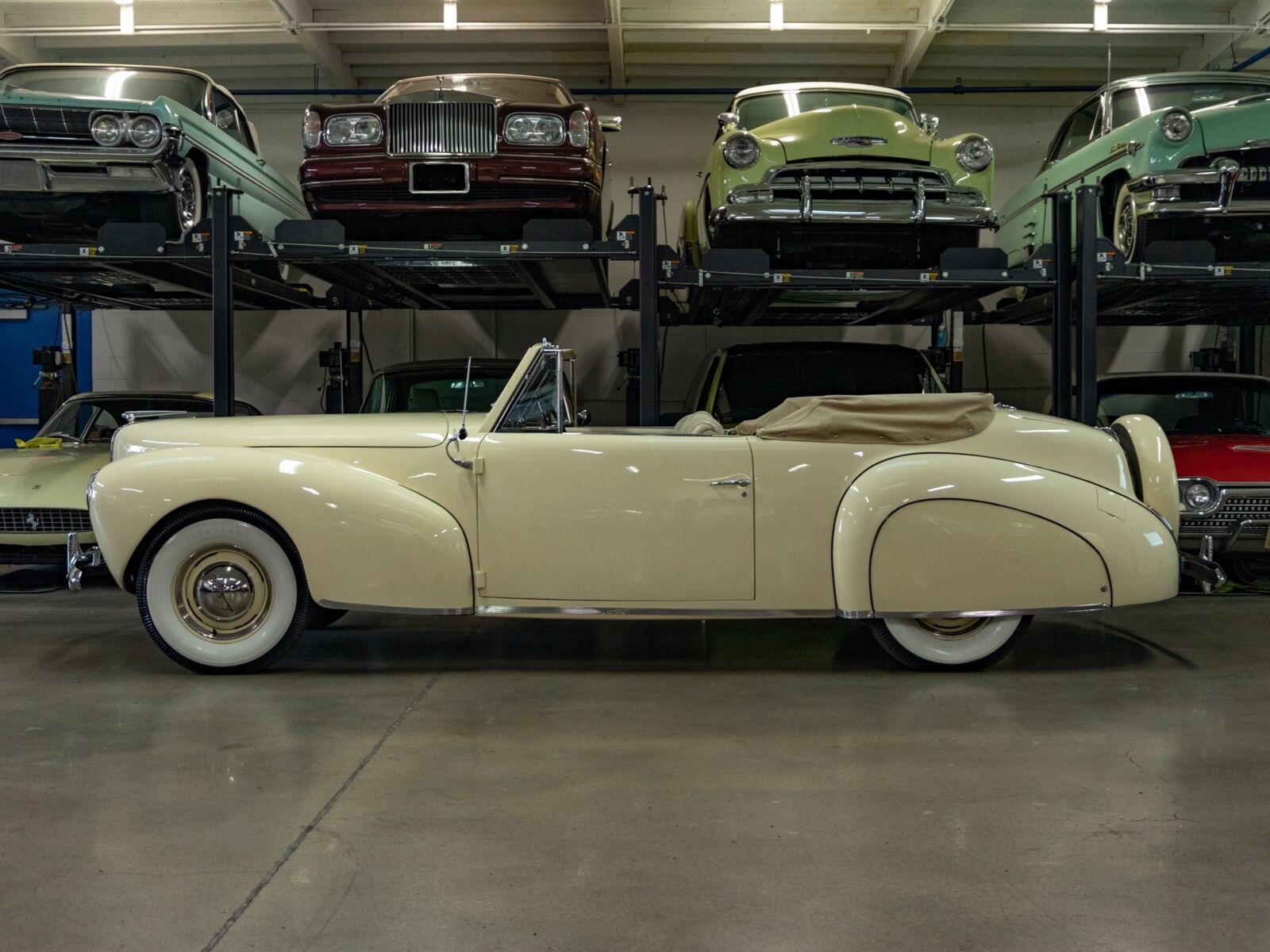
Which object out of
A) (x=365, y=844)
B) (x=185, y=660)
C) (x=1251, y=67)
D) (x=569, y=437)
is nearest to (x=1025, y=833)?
(x=365, y=844)

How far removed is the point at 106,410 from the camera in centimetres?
760

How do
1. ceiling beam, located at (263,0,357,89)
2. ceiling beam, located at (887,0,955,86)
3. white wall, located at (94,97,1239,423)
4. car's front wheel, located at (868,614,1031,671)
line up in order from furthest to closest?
white wall, located at (94,97,1239,423) → ceiling beam, located at (263,0,357,89) → ceiling beam, located at (887,0,955,86) → car's front wheel, located at (868,614,1031,671)

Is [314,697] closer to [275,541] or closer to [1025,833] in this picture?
[275,541]

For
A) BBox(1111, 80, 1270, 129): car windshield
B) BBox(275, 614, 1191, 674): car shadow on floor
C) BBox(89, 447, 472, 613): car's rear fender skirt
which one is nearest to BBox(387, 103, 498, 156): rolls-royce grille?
BBox(89, 447, 472, 613): car's rear fender skirt

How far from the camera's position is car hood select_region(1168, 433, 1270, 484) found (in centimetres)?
580

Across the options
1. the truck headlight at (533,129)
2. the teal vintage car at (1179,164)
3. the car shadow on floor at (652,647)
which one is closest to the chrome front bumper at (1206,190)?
the teal vintage car at (1179,164)

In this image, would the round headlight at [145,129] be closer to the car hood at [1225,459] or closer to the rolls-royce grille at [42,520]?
the rolls-royce grille at [42,520]

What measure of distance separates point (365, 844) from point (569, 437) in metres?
2.05

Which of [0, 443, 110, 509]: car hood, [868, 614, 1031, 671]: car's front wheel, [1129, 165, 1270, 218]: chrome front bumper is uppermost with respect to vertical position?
[1129, 165, 1270, 218]: chrome front bumper

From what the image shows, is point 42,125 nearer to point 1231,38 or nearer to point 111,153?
point 111,153

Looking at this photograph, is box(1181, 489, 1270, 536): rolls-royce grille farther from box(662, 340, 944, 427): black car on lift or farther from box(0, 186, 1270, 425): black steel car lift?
box(662, 340, 944, 427): black car on lift

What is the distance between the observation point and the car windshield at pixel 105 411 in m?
7.41

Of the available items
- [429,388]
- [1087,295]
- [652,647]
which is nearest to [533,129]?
[429,388]

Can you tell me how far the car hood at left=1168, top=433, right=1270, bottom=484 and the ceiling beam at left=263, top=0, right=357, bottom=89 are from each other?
7.81 m
